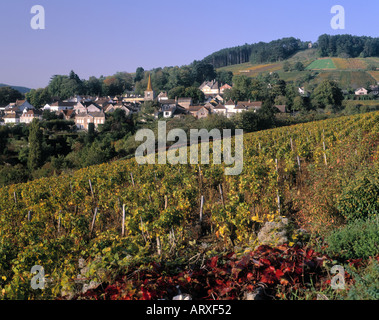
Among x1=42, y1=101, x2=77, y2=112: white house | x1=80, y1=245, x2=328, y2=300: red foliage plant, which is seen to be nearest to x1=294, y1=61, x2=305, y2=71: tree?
x1=42, y1=101, x2=77, y2=112: white house

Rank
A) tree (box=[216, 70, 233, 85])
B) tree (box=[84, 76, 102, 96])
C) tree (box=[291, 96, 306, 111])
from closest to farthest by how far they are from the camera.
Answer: tree (box=[291, 96, 306, 111]) → tree (box=[84, 76, 102, 96]) → tree (box=[216, 70, 233, 85])

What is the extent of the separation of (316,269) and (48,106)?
88807 millimetres

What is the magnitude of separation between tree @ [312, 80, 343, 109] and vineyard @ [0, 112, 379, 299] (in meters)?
48.3

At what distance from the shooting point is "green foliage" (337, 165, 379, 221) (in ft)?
22.6

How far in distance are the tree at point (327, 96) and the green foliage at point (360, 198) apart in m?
55.0

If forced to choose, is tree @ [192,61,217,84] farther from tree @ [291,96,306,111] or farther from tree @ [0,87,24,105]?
tree @ [291,96,306,111]

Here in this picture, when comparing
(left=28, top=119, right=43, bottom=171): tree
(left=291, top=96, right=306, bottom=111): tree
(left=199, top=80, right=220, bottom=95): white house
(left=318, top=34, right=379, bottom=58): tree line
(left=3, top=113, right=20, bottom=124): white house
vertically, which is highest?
(left=318, top=34, right=379, bottom=58): tree line

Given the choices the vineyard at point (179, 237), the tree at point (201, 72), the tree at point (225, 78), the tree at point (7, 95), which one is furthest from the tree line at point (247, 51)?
the vineyard at point (179, 237)

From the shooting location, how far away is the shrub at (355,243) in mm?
5133

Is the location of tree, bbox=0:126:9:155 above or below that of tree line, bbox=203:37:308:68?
below

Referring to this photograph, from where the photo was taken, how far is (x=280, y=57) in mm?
153125

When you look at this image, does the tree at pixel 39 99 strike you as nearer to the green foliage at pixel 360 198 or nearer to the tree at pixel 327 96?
the tree at pixel 327 96

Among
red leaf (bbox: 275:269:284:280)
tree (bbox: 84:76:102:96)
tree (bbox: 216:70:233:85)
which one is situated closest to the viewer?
red leaf (bbox: 275:269:284:280)

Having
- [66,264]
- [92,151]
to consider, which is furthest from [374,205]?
[92,151]
